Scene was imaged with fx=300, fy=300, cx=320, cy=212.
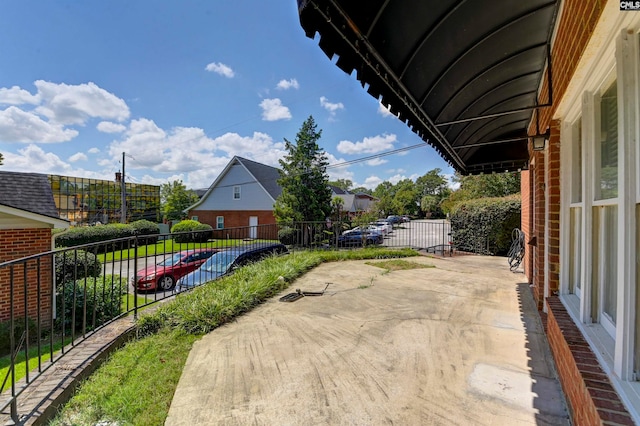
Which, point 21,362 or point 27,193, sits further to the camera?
point 27,193

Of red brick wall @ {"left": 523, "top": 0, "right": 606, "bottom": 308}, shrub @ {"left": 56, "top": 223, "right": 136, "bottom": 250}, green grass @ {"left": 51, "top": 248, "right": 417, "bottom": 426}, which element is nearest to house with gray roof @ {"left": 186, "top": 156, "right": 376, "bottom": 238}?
shrub @ {"left": 56, "top": 223, "right": 136, "bottom": 250}

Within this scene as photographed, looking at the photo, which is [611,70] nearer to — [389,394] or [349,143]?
[389,394]

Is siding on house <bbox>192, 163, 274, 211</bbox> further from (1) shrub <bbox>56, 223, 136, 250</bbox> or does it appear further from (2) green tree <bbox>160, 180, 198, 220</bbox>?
(1) shrub <bbox>56, 223, 136, 250</bbox>

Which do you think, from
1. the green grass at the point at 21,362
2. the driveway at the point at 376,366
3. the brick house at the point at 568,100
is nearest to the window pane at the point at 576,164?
the brick house at the point at 568,100

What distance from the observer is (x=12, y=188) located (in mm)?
7629

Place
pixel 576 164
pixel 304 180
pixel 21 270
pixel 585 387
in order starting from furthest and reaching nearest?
pixel 304 180 < pixel 21 270 < pixel 576 164 < pixel 585 387

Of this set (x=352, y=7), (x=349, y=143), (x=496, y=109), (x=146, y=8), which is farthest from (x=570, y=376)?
(x=349, y=143)

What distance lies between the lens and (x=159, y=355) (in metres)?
2.99

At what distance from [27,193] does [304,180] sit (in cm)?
1320

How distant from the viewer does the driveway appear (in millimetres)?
2086

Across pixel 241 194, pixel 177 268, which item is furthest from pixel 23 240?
pixel 241 194

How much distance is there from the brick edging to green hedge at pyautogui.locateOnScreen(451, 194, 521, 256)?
392 inches

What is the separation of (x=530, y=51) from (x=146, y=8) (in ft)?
35.0

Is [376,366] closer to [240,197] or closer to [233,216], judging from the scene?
[240,197]
